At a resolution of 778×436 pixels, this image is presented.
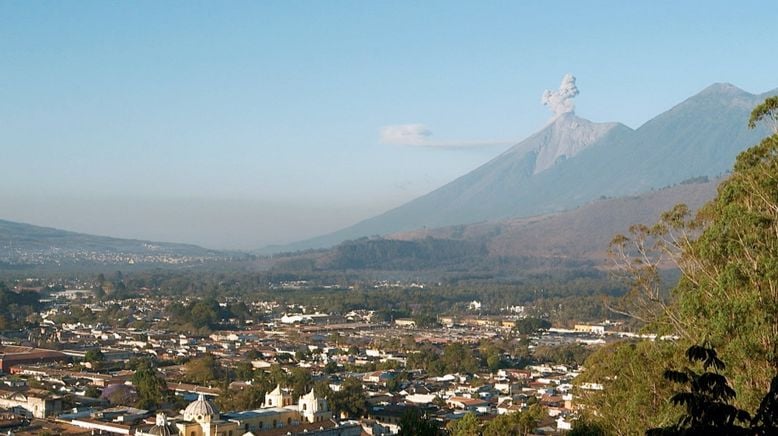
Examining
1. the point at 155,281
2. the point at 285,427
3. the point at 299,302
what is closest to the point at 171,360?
the point at 285,427

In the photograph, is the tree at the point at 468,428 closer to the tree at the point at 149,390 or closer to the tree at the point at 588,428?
the tree at the point at 588,428

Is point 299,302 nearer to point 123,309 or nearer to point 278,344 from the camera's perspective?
point 123,309

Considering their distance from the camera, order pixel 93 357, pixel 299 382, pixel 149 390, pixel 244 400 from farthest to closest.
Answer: pixel 93 357 → pixel 299 382 → pixel 149 390 → pixel 244 400

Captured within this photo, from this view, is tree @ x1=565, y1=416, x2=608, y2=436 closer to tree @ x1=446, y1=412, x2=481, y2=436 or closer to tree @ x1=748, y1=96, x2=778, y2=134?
tree @ x1=446, y1=412, x2=481, y2=436

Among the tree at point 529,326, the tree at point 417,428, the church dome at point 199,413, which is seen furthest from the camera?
the tree at point 529,326

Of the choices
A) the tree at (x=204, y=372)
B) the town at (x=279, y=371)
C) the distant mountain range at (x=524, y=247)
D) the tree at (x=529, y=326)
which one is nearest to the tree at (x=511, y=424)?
the town at (x=279, y=371)

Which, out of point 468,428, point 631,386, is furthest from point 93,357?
point 631,386

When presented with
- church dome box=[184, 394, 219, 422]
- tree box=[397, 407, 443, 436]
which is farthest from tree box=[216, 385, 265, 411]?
tree box=[397, 407, 443, 436]

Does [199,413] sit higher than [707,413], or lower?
lower

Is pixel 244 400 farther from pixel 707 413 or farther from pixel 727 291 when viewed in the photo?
pixel 707 413

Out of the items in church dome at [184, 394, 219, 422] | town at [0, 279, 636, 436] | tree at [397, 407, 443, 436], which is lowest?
town at [0, 279, 636, 436]

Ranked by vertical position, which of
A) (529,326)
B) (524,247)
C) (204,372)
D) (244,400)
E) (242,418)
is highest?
(524,247)
